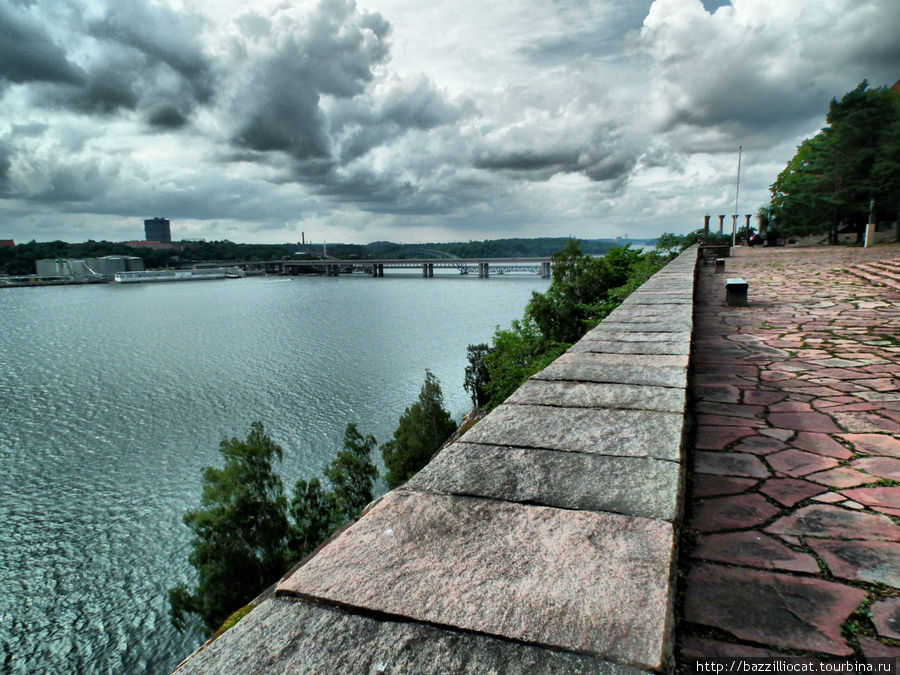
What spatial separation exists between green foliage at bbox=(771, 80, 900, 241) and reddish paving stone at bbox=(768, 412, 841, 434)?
28.1 m

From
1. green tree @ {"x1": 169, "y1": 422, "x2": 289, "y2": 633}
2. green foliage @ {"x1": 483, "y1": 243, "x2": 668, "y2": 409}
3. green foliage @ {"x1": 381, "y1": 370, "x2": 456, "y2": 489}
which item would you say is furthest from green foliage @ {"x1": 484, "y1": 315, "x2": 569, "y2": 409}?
green tree @ {"x1": 169, "y1": 422, "x2": 289, "y2": 633}

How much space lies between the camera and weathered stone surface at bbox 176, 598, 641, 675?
0.89 m

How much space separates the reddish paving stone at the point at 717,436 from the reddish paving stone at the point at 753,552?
78cm

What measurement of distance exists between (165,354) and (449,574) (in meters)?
38.2

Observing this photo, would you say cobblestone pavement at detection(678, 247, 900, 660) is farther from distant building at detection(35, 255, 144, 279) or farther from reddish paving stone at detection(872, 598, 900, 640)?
distant building at detection(35, 255, 144, 279)

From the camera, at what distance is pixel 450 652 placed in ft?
3.03

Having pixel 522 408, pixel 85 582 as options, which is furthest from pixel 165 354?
pixel 522 408

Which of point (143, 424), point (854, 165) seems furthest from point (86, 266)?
point (854, 165)

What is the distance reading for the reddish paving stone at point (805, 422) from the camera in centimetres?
263

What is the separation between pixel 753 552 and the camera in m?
1.62

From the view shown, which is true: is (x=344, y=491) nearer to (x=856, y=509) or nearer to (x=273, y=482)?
(x=273, y=482)

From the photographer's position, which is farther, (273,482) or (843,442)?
(273,482)

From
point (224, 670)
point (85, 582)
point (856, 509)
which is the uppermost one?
point (224, 670)

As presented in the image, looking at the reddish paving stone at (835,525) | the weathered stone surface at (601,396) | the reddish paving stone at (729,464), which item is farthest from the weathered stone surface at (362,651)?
the reddish paving stone at (729,464)
